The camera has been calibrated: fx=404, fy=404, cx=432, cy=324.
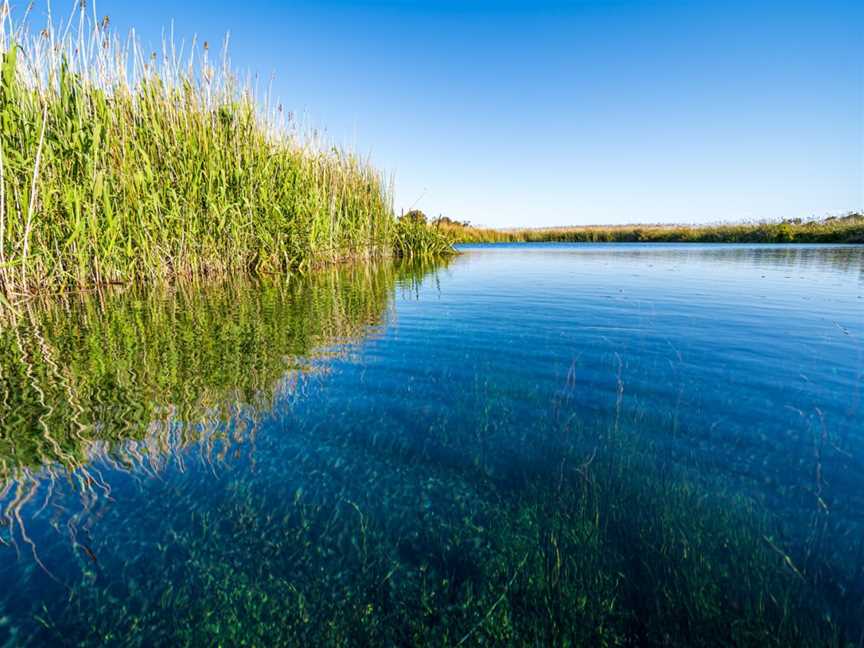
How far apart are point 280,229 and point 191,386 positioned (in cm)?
791

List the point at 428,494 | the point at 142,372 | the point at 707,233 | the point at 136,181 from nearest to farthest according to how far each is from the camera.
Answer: the point at 428,494 → the point at 142,372 → the point at 136,181 → the point at 707,233

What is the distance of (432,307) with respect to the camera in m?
6.96

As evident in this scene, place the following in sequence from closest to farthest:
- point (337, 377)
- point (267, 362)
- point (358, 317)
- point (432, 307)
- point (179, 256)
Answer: point (337, 377)
point (267, 362)
point (358, 317)
point (432, 307)
point (179, 256)

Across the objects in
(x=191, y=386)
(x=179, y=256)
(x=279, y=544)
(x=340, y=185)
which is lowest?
(x=279, y=544)

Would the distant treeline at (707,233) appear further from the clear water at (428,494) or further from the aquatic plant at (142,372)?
the clear water at (428,494)

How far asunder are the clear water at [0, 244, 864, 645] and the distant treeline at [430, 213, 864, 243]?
61.7ft

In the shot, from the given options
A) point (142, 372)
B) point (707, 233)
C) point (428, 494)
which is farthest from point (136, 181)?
point (707, 233)

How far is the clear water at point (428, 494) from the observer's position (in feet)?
4.79

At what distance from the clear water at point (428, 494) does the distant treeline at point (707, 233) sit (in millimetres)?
18807

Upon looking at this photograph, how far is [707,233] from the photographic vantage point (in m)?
42.8

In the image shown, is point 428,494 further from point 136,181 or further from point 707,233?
point 707,233

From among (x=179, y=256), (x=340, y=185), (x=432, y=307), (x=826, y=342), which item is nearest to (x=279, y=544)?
(x=432, y=307)

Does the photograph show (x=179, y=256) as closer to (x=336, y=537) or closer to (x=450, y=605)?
(x=336, y=537)

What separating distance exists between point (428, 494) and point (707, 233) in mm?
51188
